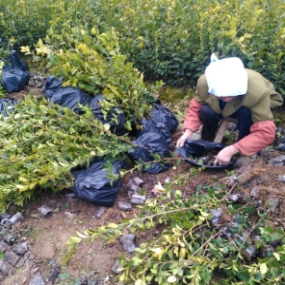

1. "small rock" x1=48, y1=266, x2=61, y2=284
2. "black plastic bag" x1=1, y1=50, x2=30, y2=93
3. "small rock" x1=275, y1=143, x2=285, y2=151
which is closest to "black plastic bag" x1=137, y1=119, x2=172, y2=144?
"small rock" x1=275, y1=143, x2=285, y2=151

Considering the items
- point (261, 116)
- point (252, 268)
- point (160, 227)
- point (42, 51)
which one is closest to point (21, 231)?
point (160, 227)

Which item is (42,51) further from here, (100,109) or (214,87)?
(214,87)

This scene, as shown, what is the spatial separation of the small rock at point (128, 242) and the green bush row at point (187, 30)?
196 centimetres

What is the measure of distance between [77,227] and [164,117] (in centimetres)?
134

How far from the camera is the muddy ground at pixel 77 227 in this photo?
2.38 meters

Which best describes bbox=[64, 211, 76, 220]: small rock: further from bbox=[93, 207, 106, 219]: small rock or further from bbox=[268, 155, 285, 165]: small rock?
bbox=[268, 155, 285, 165]: small rock

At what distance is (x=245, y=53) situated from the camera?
10.5ft

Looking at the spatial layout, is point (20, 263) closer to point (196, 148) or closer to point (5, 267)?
point (5, 267)

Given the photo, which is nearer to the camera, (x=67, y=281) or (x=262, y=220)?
(x=262, y=220)

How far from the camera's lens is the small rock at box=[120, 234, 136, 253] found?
2.43m

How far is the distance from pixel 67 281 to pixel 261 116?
6.02 ft

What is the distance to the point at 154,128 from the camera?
319 centimetres

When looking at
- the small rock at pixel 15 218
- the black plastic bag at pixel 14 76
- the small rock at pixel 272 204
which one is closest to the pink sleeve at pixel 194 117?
the small rock at pixel 272 204

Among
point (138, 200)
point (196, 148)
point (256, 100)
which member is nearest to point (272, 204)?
point (256, 100)
